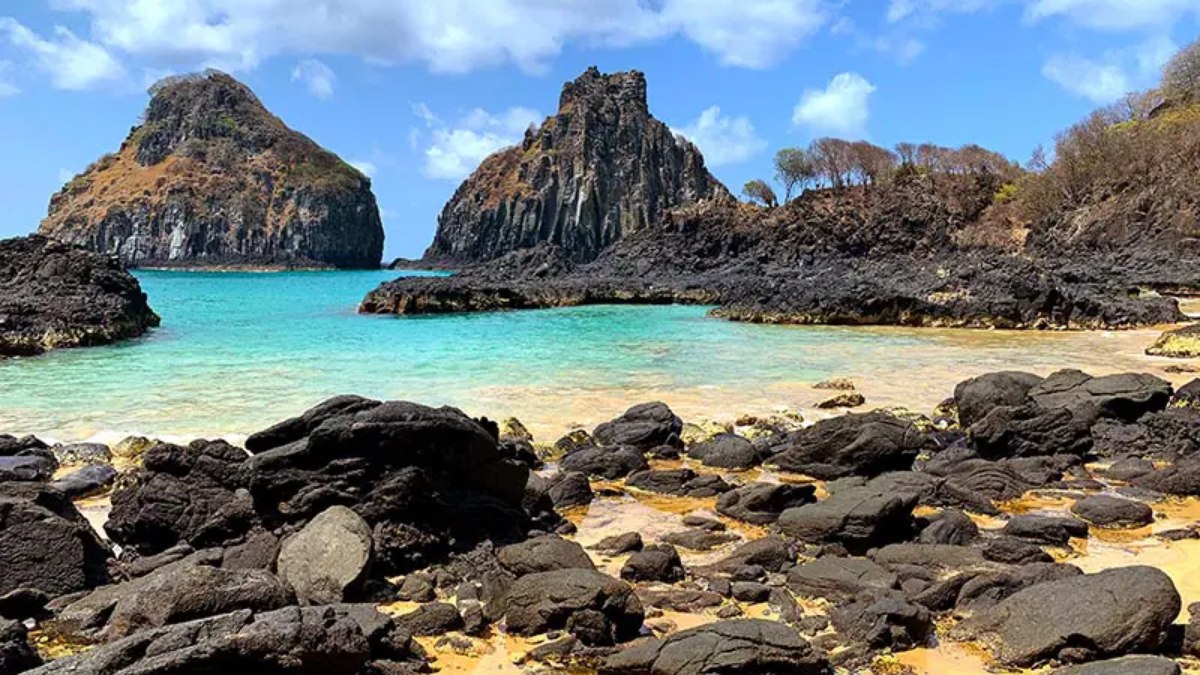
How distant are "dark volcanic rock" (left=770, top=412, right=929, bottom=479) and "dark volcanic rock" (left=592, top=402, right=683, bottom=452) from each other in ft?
6.53

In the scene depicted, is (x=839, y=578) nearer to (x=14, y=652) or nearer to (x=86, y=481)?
(x=14, y=652)

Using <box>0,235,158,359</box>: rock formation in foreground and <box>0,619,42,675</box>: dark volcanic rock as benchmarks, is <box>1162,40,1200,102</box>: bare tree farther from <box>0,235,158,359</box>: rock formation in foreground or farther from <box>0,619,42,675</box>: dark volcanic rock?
<box>0,619,42,675</box>: dark volcanic rock

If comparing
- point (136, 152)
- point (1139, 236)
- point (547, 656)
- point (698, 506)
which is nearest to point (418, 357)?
point (698, 506)

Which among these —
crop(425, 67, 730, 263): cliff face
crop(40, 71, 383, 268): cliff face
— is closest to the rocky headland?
crop(425, 67, 730, 263): cliff face

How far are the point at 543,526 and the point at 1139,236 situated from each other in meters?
61.7

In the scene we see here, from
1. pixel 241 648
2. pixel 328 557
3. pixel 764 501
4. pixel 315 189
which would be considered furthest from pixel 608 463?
pixel 315 189

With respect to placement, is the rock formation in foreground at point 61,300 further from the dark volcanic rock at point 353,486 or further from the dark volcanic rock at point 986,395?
the dark volcanic rock at point 986,395

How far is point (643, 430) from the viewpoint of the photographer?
1388 centimetres

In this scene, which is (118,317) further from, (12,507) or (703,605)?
(703,605)

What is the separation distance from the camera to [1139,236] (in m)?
58.2

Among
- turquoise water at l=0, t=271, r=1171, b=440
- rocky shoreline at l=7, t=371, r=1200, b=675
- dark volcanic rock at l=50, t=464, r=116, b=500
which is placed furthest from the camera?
turquoise water at l=0, t=271, r=1171, b=440

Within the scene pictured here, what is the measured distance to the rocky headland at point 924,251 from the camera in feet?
136

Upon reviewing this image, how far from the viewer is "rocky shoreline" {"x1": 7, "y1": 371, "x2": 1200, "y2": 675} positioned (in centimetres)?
599

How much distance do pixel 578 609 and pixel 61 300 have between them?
34.4 meters
